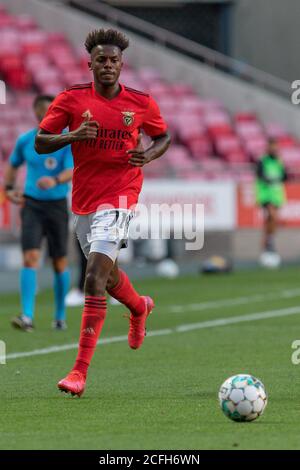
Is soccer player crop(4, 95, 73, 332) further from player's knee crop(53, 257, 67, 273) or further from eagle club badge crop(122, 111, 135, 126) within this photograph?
eagle club badge crop(122, 111, 135, 126)

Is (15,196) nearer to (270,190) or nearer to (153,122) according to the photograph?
(153,122)

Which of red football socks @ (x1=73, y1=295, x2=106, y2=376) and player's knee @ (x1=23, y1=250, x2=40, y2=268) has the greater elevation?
player's knee @ (x1=23, y1=250, x2=40, y2=268)

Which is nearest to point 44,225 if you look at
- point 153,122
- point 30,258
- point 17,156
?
point 30,258

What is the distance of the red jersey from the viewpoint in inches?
340

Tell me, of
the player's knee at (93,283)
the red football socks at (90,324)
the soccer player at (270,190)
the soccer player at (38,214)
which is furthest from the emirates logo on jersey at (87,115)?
the soccer player at (270,190)

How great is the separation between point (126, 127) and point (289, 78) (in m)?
26.0

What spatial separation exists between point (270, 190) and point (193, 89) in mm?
8120

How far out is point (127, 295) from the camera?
30.5ft

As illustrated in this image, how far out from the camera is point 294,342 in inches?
457

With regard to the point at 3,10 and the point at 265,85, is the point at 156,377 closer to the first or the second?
the point at 3,10

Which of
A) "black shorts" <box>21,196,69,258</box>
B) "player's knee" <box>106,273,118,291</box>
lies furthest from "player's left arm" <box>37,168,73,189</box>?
"player's knee" <box>106,273,118,291</box>

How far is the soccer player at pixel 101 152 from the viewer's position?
847 centimetres

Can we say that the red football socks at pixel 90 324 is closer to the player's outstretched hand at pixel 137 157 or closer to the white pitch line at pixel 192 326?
the player's outstretched hand at pixel 137 157
